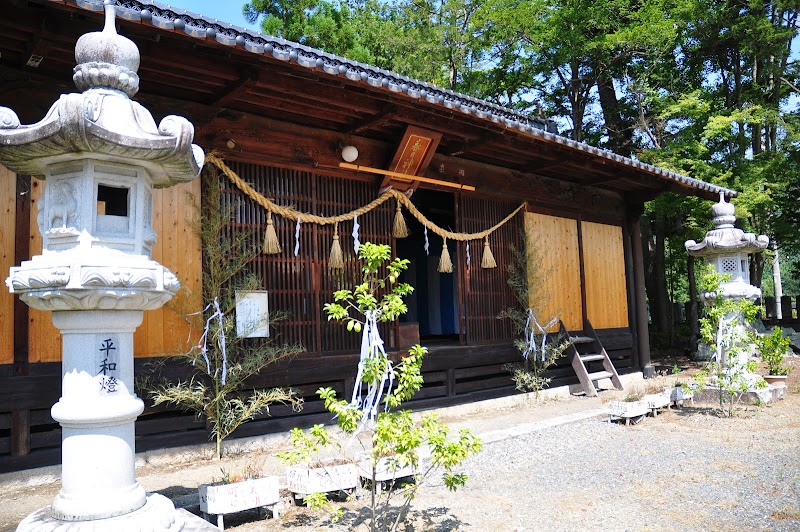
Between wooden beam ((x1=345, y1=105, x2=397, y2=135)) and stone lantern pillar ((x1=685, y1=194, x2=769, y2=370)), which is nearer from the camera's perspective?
wooden beam ((x1=345, y1=105, x2=397, y2=135))

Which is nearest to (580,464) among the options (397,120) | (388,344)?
(388,344)

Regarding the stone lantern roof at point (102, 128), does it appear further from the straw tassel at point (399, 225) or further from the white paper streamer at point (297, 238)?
the straw tassel at point (399, 225)

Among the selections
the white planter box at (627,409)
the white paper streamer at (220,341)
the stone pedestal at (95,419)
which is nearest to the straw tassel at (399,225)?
the white paper streamer at (220,341)

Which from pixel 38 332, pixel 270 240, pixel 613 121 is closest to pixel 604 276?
pixel 270 240

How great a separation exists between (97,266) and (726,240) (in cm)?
947

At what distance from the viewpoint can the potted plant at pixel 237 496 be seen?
432 centimetres

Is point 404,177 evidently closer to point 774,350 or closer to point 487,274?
point 487,274

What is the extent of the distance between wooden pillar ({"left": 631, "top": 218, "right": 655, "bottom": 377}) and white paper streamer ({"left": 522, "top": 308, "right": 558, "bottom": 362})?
3.52 meters

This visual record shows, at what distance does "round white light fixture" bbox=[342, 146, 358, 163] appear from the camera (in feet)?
25.9

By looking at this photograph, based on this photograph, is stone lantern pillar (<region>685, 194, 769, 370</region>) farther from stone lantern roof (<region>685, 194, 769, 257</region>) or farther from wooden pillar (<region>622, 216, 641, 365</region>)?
wooden pillar (<region>622, 216, 641, 365</region>)

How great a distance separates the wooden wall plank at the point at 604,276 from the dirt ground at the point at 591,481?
3.92m

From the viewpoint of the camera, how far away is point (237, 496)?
4387mm

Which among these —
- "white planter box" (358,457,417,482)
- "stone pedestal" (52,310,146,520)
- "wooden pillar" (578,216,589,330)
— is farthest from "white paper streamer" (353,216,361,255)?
"wooden pillar" (578,216,589,330)

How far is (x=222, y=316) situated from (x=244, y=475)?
214cm
